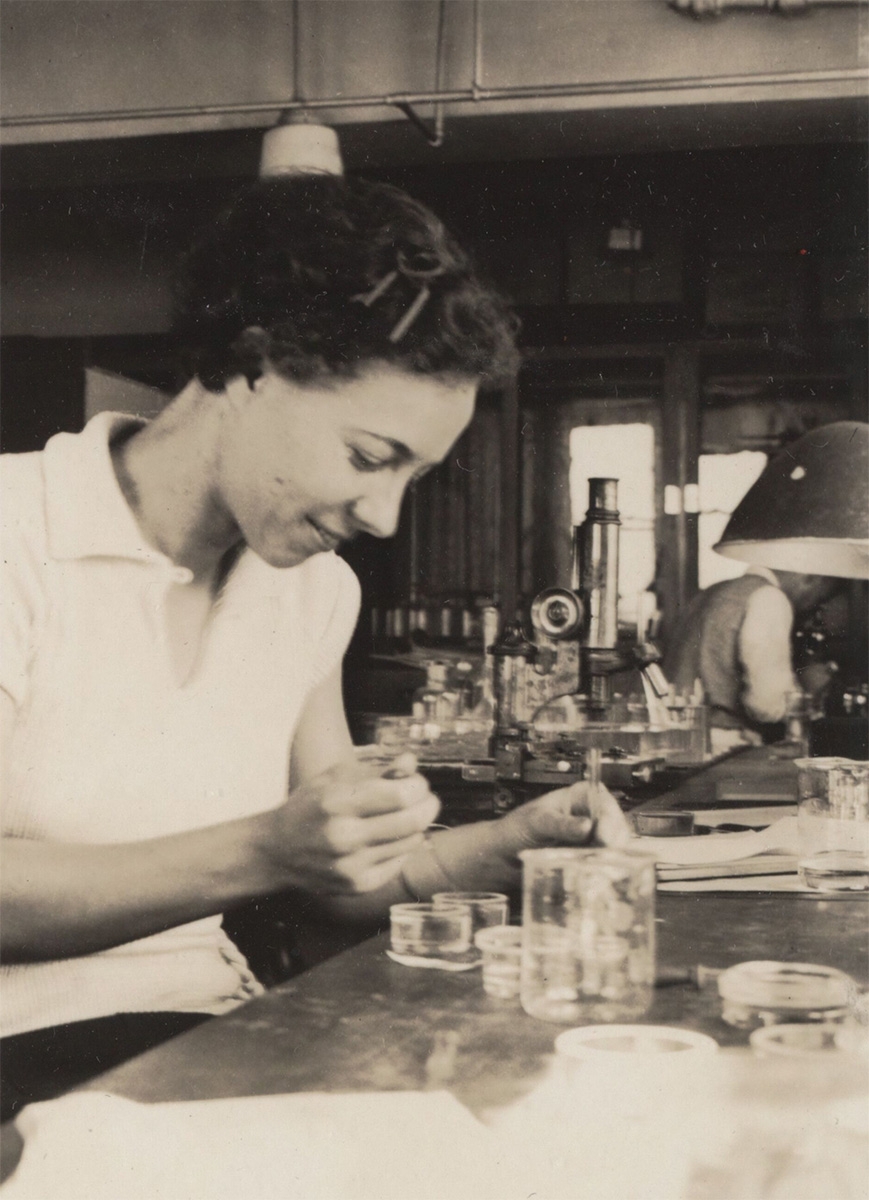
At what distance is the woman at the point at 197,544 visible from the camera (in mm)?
1390

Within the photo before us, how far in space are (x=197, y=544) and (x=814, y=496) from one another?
97cm

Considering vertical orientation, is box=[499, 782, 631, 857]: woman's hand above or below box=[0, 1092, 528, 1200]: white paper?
above

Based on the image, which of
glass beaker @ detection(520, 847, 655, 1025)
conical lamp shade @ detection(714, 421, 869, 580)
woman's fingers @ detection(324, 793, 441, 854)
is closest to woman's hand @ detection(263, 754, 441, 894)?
woman's fingers @ detection(324, 793, 441, 854)

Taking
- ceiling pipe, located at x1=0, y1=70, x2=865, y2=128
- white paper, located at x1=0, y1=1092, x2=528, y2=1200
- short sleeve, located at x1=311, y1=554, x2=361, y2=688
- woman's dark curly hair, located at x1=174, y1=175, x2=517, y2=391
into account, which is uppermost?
ceiling pipe, located at x1=0, y1=70, x2=865, y2=128

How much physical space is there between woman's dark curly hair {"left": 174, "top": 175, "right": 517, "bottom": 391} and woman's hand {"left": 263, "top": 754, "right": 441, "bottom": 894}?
1.91 feet

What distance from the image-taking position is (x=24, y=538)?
149 cm

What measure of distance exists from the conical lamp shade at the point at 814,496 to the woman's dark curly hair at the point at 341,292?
66cm

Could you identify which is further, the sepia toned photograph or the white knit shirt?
the white knit shirt

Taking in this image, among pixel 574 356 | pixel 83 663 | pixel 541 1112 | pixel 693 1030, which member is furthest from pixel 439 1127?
pixel 574 356

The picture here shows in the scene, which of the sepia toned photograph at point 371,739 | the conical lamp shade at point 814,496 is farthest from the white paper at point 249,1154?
the conical lamp shade at point 814,496

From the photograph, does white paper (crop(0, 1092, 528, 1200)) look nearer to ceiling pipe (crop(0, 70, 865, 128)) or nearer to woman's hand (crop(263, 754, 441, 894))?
woman's hand (crop(263, 754, 441, 894))

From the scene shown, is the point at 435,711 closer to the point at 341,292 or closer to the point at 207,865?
the point at 341,292

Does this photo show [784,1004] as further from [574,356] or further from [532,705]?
[574,356]

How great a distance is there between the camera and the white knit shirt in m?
1.45
